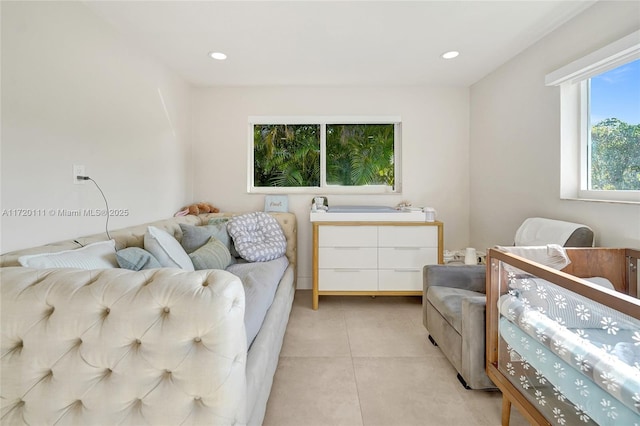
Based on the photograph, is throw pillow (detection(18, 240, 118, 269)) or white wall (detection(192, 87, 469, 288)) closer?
throw pillow (detection(18, 240, 118, 269))

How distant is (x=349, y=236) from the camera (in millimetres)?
2781

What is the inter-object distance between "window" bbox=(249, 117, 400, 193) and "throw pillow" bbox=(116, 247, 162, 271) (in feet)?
6.38

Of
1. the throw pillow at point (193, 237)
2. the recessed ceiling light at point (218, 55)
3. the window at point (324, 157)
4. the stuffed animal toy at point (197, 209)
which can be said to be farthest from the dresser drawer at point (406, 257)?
the recessed ceiling light at point (218, 55)

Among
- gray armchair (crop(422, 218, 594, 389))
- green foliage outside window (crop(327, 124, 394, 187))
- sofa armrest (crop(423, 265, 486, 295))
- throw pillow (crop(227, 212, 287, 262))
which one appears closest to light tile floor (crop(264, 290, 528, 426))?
gray armchair (crop(422, 218, 594, 389))

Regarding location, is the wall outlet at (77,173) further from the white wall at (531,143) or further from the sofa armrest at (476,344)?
the white wall at (531,143)

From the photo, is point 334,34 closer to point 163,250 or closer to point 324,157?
point 324,157

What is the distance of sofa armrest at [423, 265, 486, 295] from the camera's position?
2.14 m

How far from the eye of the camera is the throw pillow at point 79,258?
115 cm

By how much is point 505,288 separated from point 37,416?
182 centimetres

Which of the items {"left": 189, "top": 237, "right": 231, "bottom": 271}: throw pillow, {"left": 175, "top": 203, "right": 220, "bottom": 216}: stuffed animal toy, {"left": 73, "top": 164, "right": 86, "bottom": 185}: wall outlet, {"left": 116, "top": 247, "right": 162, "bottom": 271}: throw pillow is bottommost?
{"left": 189, "top": 237, "right": 231, "bottom": 271}: throw pillow

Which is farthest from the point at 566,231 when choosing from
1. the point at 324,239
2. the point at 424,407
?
the point at 324,239

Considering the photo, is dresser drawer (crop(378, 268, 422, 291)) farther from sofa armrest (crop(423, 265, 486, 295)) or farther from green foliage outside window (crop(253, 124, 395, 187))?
green foliage outside window (crop(253, 124, 395, 187))

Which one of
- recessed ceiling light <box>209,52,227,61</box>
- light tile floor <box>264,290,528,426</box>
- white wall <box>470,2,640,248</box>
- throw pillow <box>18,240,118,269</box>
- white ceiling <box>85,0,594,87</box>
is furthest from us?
recessed ceiling light <box>209,52,227,61</box>

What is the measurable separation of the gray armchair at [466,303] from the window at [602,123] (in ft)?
1.09
